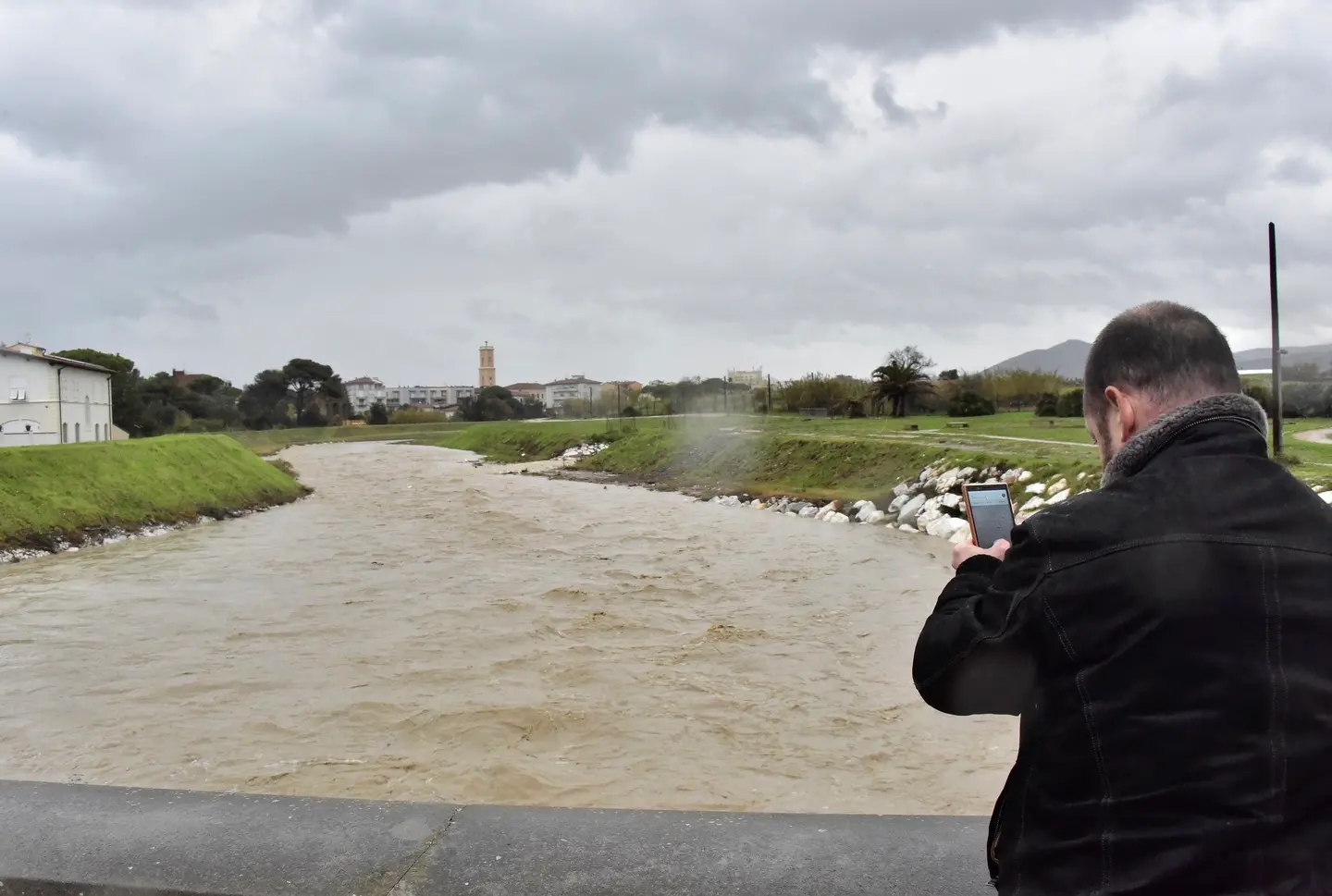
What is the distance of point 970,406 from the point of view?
4953 cm

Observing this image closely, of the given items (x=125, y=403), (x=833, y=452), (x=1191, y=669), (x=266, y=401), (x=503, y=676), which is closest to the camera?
(x=1191, y=669)

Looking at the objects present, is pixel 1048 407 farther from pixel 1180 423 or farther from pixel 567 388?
pixel 567 388

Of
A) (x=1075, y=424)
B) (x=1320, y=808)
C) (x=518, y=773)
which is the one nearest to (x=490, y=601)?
(x=518, y=773)

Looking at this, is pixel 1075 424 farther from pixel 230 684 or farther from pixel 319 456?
pixel 319 456

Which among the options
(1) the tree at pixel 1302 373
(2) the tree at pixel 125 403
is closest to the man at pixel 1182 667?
(1) the tree at pixel 1302 373

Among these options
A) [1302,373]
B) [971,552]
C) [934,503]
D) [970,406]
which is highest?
[1302,373]

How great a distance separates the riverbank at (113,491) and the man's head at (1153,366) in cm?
2074

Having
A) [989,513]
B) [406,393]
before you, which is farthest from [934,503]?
[406,393]

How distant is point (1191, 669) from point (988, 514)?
0.90 m

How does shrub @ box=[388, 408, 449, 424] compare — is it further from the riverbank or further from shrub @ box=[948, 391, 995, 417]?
the riverbank

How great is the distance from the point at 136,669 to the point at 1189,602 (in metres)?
10.8

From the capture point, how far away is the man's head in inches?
65.8

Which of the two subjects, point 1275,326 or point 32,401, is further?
point 32,401

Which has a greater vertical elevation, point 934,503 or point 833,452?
point 833,452
